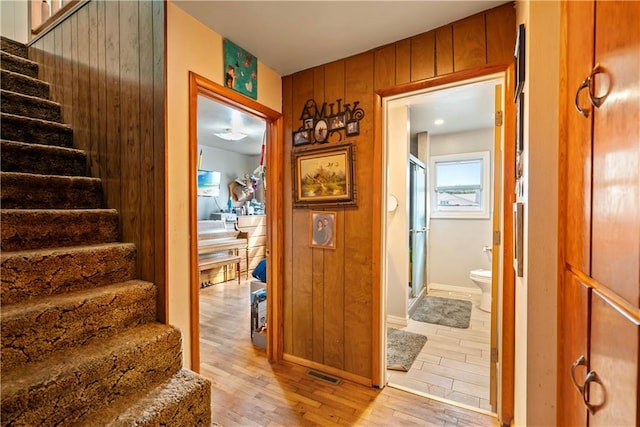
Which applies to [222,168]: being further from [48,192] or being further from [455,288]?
[455,288]

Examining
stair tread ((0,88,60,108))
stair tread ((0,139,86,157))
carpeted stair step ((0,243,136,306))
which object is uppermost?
stair tread ((0,88,60,108))

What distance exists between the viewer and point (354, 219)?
2070 millimetres

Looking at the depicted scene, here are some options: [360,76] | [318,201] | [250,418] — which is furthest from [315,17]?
[250,418]

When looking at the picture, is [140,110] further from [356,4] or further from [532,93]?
[532,93]

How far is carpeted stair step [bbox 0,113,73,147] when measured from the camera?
1754mm

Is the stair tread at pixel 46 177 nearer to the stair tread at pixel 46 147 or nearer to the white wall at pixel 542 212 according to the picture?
the stair tread at pixel 46 147

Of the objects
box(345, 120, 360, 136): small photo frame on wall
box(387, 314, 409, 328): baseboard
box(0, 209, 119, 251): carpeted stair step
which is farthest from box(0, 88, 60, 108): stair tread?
box(387, 314, 409, 328): baseboard

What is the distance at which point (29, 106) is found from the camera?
6.52 ft

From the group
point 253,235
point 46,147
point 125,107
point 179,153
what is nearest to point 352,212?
point 179,153

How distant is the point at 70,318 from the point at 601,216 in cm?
188

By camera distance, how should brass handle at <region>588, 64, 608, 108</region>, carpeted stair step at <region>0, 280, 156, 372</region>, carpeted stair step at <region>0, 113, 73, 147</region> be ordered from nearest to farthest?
brass handle at <region>588, 64, 608, 108</region>, carpeted stair step at <region>0, 280, 156, 372</region>, carpeted stair step at <region>0, 113, 73, 147</region>

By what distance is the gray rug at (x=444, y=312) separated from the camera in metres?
3.14

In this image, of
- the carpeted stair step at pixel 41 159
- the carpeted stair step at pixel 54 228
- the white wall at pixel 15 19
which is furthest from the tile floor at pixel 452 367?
the white wall at pixel 15 19

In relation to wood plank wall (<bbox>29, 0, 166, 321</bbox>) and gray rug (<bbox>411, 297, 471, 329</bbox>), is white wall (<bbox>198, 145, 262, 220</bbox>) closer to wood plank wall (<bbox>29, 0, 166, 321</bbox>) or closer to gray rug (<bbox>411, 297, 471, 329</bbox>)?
wood plank wall (<bbox>29, 0, 166, 321</bbox>)
